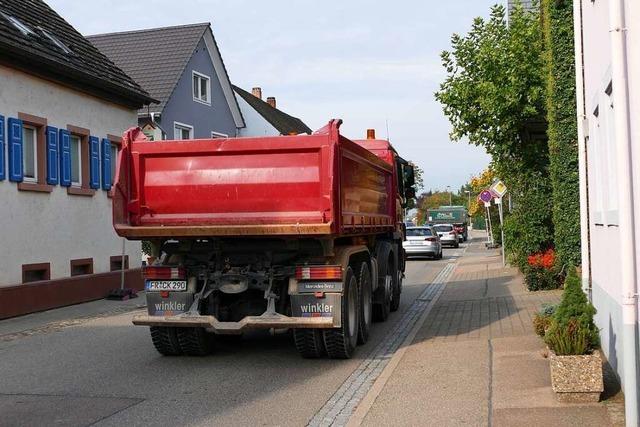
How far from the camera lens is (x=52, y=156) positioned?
1608 cm

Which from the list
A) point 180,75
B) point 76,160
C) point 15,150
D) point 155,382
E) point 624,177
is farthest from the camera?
point 180,75

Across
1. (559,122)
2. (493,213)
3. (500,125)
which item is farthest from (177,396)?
(493,213)

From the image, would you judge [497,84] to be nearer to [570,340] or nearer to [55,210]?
[55,210]

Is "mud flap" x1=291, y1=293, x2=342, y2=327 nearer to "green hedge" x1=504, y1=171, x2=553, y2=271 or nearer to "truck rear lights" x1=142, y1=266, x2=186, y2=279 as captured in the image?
"truck rear lights" x1=142, y1=266, x2=186, y2=279

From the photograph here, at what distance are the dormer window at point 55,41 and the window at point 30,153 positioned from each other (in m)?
2.76

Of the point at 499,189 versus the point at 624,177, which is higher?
the point at 499,189

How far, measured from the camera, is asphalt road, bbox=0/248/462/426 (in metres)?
6.60

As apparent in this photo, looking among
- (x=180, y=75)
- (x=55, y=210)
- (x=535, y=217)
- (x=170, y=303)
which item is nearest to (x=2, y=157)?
(x=55, y=210)

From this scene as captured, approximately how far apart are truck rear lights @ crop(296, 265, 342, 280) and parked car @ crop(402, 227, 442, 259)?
24.1 meters

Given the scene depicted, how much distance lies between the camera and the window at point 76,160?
57.8 feet

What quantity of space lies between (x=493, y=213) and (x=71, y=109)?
31323 mm

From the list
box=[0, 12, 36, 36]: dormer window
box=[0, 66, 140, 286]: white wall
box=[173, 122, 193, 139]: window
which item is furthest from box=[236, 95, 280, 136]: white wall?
box=[0, 12, 36, 36]: dormer window

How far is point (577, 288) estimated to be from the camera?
7395 mm

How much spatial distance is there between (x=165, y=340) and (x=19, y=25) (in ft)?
32.4
